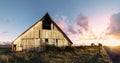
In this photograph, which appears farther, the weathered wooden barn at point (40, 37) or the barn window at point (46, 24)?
the barn window at point (46, 24)

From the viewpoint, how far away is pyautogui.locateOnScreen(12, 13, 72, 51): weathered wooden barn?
3659cm

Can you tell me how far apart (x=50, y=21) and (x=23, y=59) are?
1275cm

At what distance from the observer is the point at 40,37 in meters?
36.7

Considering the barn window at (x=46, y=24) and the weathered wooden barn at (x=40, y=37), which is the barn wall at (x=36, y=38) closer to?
the weathered wooden barn at (x=40, y=37)

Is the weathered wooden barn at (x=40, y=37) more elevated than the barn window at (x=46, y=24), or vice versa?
the barn window at (x=46, y=24)

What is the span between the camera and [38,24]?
36.8 m

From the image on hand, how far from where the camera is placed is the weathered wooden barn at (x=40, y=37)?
36594mm

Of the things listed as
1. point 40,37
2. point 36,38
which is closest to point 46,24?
point 40,37

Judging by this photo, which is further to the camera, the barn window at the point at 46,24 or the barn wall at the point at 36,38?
the barn window at the point at 46,24

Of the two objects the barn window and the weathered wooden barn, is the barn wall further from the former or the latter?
the barn window

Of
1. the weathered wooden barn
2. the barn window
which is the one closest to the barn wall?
the weathered wooden barn

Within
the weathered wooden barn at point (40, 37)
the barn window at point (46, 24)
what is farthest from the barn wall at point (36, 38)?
the barn window at point (46, 24)

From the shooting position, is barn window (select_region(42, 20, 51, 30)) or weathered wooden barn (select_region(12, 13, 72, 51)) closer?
weathered wooden barn (select_region(12, 13, 72, 51))

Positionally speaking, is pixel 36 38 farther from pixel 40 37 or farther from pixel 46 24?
pixel 46 24
